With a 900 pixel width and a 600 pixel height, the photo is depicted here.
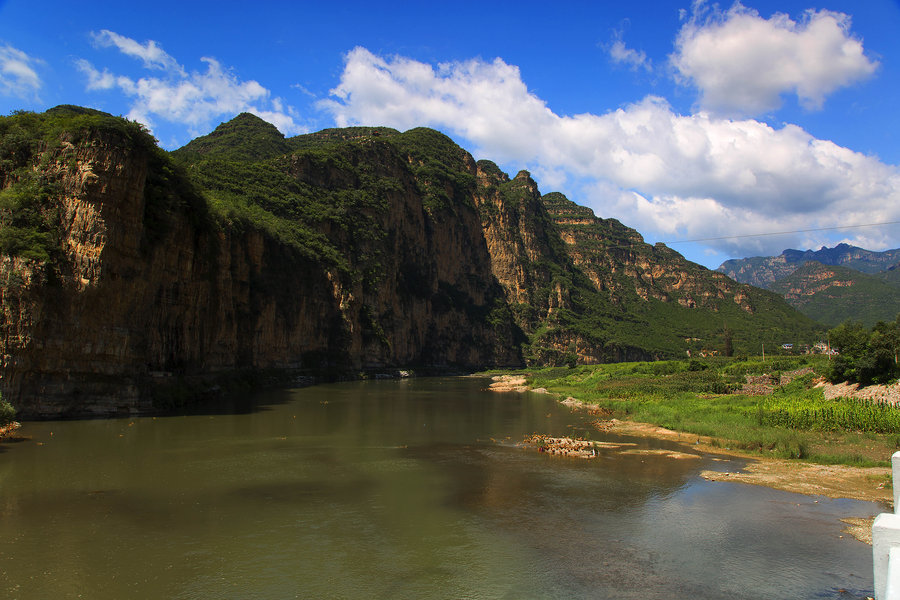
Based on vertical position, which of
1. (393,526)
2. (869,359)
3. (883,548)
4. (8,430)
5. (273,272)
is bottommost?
(393,526)

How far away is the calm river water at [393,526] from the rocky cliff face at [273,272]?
9.00 meters

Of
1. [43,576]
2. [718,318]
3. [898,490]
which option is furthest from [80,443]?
[718,318]

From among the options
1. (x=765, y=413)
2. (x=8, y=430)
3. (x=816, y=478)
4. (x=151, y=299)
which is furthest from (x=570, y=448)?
(x=151, y=299)

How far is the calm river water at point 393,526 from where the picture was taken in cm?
1147

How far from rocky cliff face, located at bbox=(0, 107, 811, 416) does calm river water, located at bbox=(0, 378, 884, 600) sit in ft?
29.5

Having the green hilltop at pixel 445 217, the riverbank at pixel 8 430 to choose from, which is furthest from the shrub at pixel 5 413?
the green hilltop at pixel 445 217

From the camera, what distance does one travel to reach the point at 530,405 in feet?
169

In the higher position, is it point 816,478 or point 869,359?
point 869,359

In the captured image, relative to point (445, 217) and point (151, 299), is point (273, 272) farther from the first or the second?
point (445, 217)

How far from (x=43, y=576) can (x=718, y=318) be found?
19774cm

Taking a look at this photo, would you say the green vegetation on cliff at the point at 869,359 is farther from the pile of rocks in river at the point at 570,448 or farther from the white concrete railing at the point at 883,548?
the white concrete railing at the point at 883,548

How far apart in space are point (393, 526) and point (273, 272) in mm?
62807

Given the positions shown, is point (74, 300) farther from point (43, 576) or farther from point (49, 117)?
point (43, 576)

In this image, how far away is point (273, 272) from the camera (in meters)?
73.1
